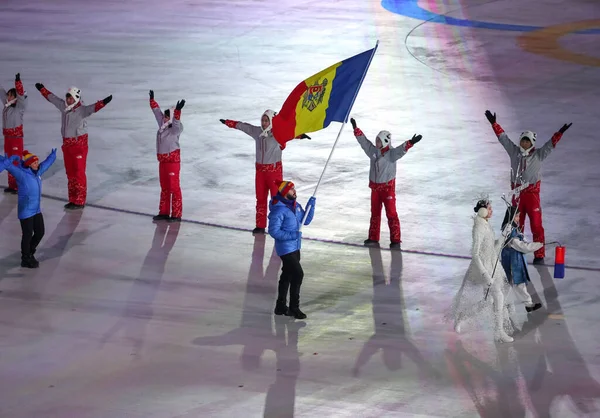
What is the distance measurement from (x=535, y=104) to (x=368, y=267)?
10535mm

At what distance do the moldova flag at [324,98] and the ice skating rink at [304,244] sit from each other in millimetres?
2164

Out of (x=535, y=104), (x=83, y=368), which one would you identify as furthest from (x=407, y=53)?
(x=83, y=368)

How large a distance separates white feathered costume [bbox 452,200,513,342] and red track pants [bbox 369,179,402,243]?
346cm

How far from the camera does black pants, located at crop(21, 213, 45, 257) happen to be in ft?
53.5

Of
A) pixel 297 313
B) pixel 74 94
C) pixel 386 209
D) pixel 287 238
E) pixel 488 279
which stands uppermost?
pixel 74 94

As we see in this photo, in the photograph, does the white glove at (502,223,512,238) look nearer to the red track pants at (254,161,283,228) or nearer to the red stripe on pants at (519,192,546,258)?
the red stripe on pants at (519,192,546,258)

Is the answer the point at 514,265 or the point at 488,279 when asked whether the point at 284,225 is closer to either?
the point at 488,279

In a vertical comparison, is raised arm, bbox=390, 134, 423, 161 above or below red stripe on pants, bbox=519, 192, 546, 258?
above

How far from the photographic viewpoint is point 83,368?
13.0 meters

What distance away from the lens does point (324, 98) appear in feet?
51.0

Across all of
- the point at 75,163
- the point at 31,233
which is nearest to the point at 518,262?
the point at 31,233

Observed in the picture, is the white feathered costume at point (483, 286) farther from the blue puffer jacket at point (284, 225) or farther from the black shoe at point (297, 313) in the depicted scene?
the blue puffer jacket at point (284, 225)

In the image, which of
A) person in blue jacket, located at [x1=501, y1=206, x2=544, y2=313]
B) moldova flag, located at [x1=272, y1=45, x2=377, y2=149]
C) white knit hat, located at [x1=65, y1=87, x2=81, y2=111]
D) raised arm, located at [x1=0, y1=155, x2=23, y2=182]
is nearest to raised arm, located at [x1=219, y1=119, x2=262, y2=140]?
moldova flag, located at [x1=272, y1=45, x2=377, y2=149]

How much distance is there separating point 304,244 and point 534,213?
341 centimetres
